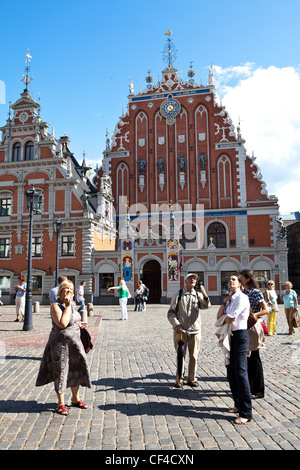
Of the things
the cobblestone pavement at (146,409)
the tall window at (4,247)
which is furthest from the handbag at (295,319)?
the tall window at (4,247)

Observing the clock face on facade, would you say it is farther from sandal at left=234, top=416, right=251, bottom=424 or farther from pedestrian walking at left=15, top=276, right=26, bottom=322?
sandal at left=234, top=416, right=251, bottom=424

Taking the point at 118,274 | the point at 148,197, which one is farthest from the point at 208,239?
the point at 118,274

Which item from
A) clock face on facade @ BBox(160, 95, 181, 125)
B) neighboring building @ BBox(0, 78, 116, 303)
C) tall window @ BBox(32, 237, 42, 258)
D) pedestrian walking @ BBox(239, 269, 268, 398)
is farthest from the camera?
clock face on facade @ BBox(160, 95, 181, 125)

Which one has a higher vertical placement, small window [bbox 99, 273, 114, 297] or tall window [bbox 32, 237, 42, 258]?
tall window [bbox 32, 237, 42, 258]

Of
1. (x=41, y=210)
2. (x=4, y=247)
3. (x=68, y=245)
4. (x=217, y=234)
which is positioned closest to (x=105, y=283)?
(x=68, y=245)

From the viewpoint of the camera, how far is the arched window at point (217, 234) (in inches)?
1163

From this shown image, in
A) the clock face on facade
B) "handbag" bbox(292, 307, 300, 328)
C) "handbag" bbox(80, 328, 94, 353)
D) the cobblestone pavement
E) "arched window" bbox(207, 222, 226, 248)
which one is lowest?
the cobblestone pavement

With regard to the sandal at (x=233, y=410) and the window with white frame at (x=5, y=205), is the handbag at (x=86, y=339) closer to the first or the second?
the sandal at (x=233, y=410)

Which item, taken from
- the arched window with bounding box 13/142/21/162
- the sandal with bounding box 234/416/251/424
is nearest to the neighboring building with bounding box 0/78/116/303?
the arched window with bounding box 13/142/21/162

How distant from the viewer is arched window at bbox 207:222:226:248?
29.5 metres

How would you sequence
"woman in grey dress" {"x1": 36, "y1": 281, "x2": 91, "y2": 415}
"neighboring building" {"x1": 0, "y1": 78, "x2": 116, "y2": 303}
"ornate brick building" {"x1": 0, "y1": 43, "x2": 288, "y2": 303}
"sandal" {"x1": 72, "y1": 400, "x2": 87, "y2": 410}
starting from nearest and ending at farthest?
1. "woman in grey dress" {"x1": 36, "y1": 281, "x2": 91, "y2": 415}
2. "sandal" {"x1": 72, "y1": 400, "x2": 87, "y2": 410}
3. "ornate brick building" {"x1": 0, "y1": 43, "x2": 288, "y2": 303}
4. "neighboring building" {"x1": 0, "y1": 78, "x2": 116, "y2": 303}

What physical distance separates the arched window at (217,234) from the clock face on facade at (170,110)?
10.1m

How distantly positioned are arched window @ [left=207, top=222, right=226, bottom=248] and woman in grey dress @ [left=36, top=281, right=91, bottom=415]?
1005 inches

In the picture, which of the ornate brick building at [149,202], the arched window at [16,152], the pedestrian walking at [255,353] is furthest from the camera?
the arched window at [16,152]
